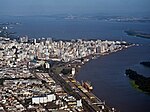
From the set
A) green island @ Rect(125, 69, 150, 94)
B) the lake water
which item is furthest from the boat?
green island @ Rect(125, 69, 150, 94)

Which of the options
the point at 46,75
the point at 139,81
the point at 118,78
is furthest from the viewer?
the point at 46,75

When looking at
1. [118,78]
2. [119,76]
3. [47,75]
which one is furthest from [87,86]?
[47,75]

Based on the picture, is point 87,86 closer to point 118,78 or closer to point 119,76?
point 118,78

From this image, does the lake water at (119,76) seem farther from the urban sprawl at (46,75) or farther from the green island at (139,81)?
the urban sprawl at (46,75)

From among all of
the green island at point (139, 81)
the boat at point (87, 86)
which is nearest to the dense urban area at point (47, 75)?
the boat at point (87, 86)

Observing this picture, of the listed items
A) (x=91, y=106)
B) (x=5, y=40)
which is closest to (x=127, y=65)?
(x=91, y=106)

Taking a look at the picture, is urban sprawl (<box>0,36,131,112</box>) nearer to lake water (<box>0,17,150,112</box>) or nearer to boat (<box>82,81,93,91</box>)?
boat (<box>82,81,93,91</box>)
